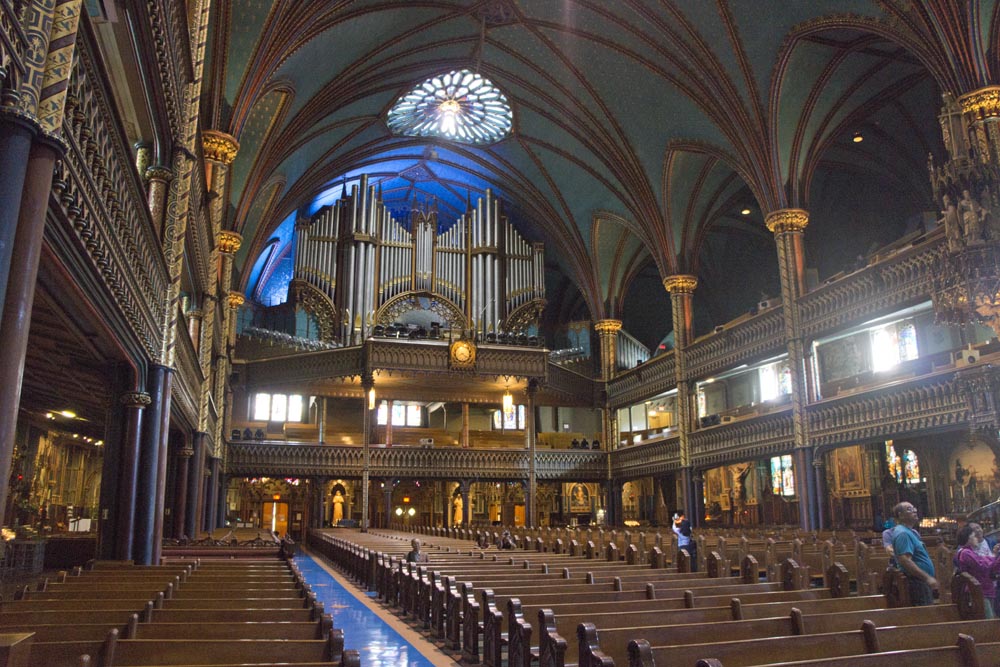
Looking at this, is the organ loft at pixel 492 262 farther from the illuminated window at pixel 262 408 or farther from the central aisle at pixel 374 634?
the central aisle at pixel 374 634

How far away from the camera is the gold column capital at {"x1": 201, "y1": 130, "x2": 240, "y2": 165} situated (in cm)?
1617

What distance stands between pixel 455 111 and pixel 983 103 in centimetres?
1809

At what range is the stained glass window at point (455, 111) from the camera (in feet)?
90.2

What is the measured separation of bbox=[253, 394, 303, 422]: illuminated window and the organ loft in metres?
0.11

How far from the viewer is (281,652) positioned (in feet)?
12.7

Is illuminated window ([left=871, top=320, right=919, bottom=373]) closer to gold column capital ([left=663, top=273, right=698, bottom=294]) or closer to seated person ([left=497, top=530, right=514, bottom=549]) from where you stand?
gold column capital ([left=663, top=273, right=698, bottom=294])

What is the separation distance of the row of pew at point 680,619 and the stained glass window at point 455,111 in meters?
21.0

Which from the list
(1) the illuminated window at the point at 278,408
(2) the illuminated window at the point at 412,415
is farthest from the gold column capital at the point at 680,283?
(1) the illuminated window at the point at 278,408

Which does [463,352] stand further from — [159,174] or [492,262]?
[159,174]

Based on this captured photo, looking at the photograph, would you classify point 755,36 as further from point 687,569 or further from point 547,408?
point 547,408

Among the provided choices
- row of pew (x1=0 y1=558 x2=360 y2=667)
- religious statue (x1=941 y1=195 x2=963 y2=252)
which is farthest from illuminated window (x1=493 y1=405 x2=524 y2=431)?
row of pew (x1=0 y1=558 x2=360 y2=667)


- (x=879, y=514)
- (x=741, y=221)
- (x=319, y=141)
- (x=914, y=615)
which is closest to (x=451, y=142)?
(x=319, y=141)

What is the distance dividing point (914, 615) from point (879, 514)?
18.9 meters

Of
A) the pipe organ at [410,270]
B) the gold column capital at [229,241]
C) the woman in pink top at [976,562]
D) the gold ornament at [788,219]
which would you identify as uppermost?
the pipe organ at [410,270]
